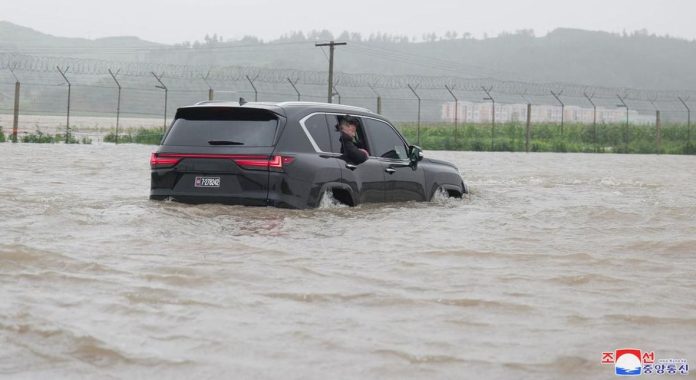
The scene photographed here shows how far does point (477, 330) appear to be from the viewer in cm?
585

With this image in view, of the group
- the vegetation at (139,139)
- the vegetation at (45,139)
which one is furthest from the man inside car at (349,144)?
the vegetation at (139,139)

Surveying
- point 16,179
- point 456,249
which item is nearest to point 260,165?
point 456,249

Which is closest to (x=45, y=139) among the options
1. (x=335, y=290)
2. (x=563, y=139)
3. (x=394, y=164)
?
(x=394, y=164)

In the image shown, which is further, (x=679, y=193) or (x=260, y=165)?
(x=679, y=193)

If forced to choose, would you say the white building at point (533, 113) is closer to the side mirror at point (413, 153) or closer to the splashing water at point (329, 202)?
the side mirror at point (413, 153)

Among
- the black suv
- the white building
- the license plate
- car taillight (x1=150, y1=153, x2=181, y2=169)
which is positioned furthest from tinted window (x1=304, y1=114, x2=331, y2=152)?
the white building

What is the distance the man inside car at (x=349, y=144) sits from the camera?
1133 cm

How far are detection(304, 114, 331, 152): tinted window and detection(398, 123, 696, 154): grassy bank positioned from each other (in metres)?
29.7

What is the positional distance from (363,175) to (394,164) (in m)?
0.76

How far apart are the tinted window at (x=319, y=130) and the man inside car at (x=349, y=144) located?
0.23 meters

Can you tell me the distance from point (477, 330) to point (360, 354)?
884 mm

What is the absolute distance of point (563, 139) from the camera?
48.9 meters

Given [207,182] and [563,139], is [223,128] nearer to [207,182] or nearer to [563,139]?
[207,182]

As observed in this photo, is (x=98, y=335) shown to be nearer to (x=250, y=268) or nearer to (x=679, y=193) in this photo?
(x=250, y=268)
